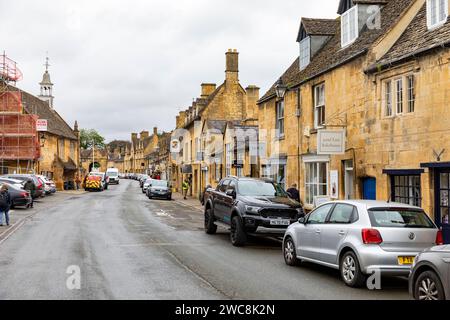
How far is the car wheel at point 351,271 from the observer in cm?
942

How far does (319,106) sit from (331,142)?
375 centimetres

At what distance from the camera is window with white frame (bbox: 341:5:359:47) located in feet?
64.1

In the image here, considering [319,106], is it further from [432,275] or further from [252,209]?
[432,275]

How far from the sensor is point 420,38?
15.2m

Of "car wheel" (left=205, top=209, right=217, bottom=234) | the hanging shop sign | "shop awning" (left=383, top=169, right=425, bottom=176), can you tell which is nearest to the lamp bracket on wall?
"shop awning" (left=383, top=169, right=425, bottom=176)

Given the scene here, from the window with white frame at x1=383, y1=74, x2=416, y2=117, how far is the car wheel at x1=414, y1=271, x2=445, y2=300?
304 inches

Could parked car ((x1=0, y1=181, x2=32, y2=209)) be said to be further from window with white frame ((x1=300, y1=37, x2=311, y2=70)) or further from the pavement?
window with white frame ((x1=300, y1=37, x2=311, y2=70))

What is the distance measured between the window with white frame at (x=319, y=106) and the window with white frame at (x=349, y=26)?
1861 millimetres

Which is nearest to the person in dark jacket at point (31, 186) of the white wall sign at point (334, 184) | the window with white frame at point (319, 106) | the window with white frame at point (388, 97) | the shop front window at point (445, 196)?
the window with white frame at point (319, 106)

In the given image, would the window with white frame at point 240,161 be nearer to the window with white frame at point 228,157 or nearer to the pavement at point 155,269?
the window with white frame at point 228,157

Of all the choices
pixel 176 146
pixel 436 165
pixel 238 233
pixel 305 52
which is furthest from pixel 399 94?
pixel 176 146

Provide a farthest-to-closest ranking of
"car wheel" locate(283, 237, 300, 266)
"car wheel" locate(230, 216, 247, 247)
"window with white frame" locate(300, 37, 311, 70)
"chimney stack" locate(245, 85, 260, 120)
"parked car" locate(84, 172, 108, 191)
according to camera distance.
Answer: "parked car" locate(84, 172, 108, 191) → "chimney stack" locate(245, 85, 260, 120) → "window with white frame" locate(300, 37, 311, 70) → "car wheel" locate(230, 216, 247, 247) → "car wheel" locate(283, 237, 300, 266)
